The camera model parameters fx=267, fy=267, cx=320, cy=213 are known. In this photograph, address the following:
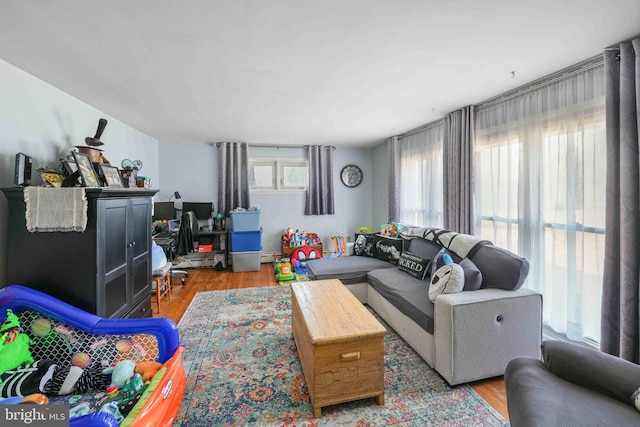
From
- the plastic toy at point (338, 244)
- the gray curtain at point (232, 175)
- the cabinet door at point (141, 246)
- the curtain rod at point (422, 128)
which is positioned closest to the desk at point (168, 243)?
the gray curtain at point (232, 175)

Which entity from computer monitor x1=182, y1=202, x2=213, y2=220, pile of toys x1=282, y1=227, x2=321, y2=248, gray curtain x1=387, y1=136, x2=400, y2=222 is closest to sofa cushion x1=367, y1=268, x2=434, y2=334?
gray curtain x1=387, y1=136, x2=400, y2=222

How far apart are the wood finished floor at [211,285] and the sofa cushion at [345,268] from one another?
3.64ft

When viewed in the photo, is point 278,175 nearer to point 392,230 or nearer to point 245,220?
point 245,220

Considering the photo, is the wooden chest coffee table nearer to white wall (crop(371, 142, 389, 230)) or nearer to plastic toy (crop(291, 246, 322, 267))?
plastic toy (crop(291, 246, 322, 267))

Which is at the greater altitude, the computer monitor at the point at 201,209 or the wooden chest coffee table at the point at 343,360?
the computer monitor at the point at 201,209

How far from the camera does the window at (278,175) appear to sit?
541cm

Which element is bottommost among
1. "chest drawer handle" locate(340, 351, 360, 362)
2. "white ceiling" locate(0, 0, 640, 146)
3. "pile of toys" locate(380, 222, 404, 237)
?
"chest drawer handle" locate(340, 351, 360, 362)

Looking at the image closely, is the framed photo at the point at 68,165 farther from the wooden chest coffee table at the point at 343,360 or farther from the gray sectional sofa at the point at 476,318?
the gray sectional sofa at the point at 476,318

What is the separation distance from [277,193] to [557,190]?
14.1 ft

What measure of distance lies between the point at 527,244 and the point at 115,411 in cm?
335

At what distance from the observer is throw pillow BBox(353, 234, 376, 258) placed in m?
3.73

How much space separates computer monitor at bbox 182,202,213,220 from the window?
0.91 metres

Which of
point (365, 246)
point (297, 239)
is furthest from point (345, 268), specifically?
point (297, 239)

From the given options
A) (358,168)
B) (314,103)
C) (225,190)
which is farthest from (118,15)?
(358,168)
